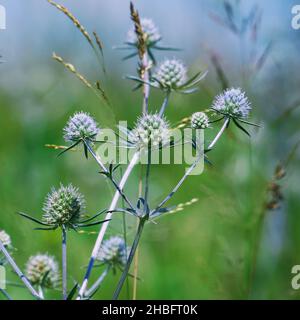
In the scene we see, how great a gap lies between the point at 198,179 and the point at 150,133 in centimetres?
187

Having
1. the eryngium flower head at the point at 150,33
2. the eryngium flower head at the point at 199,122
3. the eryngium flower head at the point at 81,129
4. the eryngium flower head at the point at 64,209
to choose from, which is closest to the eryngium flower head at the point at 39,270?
the eryngium flower head at the point at 64,209

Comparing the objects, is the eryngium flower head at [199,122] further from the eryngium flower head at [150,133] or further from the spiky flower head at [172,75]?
the spiky flower head at [172,75]

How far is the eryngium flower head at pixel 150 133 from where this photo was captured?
4.99 ft

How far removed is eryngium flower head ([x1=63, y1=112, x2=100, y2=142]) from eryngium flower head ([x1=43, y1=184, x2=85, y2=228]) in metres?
0.15

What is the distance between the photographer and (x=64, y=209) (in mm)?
1544

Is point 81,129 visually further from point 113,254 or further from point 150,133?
point 113,254

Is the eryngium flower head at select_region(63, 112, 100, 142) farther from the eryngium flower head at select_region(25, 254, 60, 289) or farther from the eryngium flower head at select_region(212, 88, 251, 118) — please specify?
the eryngium flower head at select_region(25, 254, 60, 289)

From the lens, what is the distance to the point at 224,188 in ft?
8.71

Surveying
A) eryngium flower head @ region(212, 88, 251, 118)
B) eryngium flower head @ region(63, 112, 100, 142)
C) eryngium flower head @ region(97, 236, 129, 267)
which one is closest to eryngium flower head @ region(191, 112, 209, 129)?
eryngium flower head @ region(212, 88, 251, 118)

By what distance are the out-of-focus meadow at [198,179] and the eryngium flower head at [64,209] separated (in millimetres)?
538

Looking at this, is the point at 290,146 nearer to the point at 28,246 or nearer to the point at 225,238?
the point at 225,238
